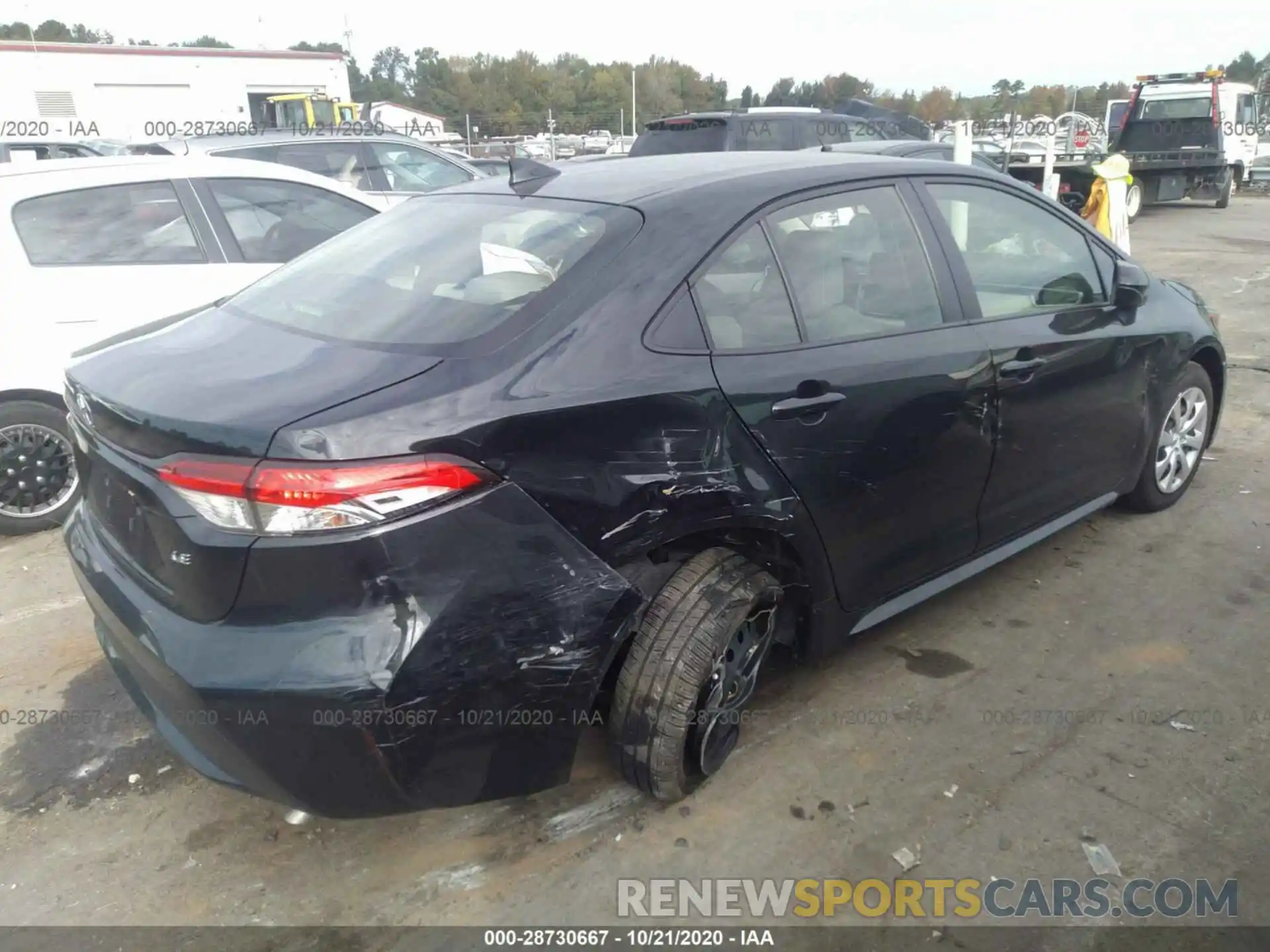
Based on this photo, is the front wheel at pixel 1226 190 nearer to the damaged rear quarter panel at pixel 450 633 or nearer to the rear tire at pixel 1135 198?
the rear tire at pixel 1135 198

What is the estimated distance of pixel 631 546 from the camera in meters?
2.23

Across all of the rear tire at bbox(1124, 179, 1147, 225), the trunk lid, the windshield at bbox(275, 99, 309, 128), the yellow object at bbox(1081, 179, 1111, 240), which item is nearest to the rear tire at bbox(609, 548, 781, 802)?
the trunk lid

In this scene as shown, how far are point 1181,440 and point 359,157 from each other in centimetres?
795

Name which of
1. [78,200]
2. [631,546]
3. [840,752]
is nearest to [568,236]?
[631,546]

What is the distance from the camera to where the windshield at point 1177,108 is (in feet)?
63.9

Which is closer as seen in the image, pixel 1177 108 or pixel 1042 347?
pixel 1042 347

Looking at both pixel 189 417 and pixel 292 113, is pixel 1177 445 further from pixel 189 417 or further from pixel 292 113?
pixel 292 113

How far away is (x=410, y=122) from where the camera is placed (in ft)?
120

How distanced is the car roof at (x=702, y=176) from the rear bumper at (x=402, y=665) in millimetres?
1078

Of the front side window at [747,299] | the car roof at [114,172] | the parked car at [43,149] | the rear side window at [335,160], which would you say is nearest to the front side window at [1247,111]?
the rear side window at [335,160]

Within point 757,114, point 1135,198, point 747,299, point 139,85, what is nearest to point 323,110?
point 139,85

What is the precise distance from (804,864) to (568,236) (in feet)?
5.73

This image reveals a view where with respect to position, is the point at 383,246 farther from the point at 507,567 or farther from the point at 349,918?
the point at 349,918

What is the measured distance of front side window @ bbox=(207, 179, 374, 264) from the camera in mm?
4949
